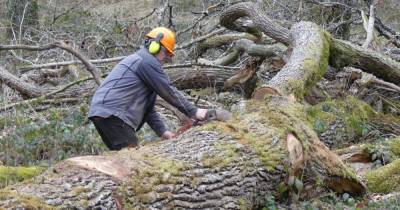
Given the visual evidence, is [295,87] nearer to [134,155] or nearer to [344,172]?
[344,172]

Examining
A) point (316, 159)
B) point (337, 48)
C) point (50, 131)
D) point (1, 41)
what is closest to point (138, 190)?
point (316, 159)

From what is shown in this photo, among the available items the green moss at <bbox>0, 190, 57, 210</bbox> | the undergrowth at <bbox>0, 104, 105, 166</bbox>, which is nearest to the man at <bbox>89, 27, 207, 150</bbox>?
the undergrowth at <bbox>0, 104, 105, 166</bbox>

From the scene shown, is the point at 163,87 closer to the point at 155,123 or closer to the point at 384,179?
the point at 155,123

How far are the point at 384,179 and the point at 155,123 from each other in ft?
6.71

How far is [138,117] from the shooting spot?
553 cm

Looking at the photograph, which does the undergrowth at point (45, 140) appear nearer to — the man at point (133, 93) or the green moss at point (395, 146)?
the man at point (133, 93)

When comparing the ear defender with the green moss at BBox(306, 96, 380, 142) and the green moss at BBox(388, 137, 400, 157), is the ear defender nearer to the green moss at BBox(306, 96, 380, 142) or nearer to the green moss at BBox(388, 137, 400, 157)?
the green moss at BBox(306, 96, 380, 142)

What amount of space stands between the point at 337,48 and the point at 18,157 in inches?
147

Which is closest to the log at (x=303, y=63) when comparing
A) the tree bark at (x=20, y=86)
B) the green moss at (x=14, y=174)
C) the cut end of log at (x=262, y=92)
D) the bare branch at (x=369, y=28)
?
the cut end of log at (x=262, y=92)

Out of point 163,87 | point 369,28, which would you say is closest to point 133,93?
point 163,87

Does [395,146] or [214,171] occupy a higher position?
[214,171]

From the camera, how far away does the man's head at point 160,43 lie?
548cm

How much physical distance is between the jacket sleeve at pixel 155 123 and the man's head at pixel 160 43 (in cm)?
57

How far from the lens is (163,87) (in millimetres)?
5305
